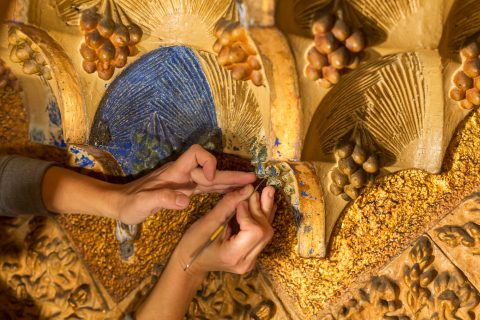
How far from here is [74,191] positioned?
5.16 ft

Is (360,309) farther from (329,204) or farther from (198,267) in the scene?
(198,267)

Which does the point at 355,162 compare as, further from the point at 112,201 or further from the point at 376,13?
the point at 112,201

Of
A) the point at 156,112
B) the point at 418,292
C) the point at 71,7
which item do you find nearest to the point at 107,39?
the point at 71,7

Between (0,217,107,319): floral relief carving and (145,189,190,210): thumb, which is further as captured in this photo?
(0,217,107,319): floral relief carving

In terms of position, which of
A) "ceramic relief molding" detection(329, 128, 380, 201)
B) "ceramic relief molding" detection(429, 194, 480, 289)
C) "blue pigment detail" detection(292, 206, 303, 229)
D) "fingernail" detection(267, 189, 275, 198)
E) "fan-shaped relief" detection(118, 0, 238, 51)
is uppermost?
"fan-shaped relief" detection(118, 0, 238, 51)

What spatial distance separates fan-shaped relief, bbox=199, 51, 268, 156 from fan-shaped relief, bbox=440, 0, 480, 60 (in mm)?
376

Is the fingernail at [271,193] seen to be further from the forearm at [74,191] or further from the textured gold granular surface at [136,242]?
the forearm at [74,191]

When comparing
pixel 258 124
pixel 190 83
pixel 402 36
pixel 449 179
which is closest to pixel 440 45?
pixel 402 36

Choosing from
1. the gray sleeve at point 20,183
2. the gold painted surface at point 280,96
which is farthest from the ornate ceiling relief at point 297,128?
the gray sleeve at point 20,183

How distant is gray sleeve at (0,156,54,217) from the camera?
1.53m

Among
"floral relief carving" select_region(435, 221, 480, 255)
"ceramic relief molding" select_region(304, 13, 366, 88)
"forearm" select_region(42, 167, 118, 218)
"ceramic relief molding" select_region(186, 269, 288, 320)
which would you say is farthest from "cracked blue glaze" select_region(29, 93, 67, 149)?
"floral relief carving" select_region(435, 221, 480, 255)

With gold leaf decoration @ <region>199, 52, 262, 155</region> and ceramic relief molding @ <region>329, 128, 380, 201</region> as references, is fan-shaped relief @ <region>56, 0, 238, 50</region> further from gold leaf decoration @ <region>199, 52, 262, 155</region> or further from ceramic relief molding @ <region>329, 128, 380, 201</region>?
ceramic relief molding @ <region>329, 128, 380, 201</region>

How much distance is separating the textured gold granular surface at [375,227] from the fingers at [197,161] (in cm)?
18

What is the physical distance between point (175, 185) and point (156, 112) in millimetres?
185
